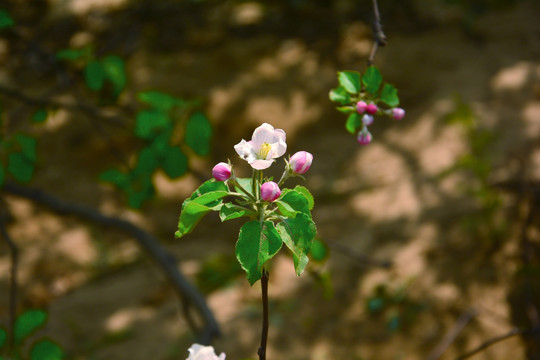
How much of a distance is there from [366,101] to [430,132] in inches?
101

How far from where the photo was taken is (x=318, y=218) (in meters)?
3.28

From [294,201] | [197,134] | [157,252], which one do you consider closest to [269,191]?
[294,201]

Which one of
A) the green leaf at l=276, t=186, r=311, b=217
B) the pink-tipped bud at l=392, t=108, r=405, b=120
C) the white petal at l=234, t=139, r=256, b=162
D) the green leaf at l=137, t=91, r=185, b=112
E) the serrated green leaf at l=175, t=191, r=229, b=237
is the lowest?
the green leaf at l=276, t=186, r=311, b=217

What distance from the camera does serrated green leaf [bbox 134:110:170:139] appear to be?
1729mm

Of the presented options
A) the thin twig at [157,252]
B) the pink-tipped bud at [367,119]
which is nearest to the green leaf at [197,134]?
the thin twig at [157,252]

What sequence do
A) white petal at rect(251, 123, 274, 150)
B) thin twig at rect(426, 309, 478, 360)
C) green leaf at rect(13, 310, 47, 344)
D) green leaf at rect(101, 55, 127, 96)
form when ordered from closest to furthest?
white petal at rect(251, 123, 274, 150), green leaf at rect(13, 310, 47, 344), green leaf at rect(101, 55, 127, 96), thin twig at rect(426, 309, 478, 360)

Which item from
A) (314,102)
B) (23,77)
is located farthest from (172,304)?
(23,77)

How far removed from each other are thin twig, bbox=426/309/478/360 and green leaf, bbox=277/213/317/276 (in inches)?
61.7

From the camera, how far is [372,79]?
1108 mm

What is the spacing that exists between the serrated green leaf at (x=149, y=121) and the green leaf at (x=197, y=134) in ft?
0.30

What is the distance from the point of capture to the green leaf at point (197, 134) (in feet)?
5.74

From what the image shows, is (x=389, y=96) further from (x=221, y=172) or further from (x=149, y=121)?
(x=149, y=121)

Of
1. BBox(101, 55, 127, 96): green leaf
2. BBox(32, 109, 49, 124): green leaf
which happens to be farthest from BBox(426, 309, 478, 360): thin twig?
BBox(32, 109, 49, 124): green leaf

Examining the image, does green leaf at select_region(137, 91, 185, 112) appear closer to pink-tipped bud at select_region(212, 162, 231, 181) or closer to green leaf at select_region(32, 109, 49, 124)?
green leaf at select_region(32, 109, 49, 124)
